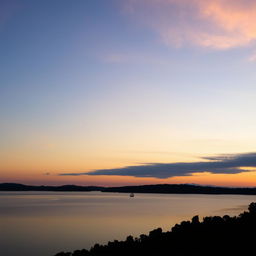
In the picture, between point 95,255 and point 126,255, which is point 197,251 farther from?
point 95,255

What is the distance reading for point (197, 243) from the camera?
54.3 feet

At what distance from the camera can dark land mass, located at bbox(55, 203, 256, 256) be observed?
14.7 meters

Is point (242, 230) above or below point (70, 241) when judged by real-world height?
above

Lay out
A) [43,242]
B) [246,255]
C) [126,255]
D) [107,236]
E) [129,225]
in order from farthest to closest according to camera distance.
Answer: [129,225]
[107,236]
[43,242]
[126,255]
[246,255]

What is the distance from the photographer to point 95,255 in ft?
56.7

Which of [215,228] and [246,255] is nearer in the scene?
[246,255]

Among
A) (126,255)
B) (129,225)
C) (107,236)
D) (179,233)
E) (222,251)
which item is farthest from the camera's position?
(129,225)

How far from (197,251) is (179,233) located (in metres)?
4.75

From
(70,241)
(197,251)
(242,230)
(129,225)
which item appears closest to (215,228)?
(242,230)

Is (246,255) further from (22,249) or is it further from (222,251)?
(22,249)

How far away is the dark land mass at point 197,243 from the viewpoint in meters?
14.7

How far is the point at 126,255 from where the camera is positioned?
16734 millimetres

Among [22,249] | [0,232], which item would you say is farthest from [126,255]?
[0,232]

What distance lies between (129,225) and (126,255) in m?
21.8
